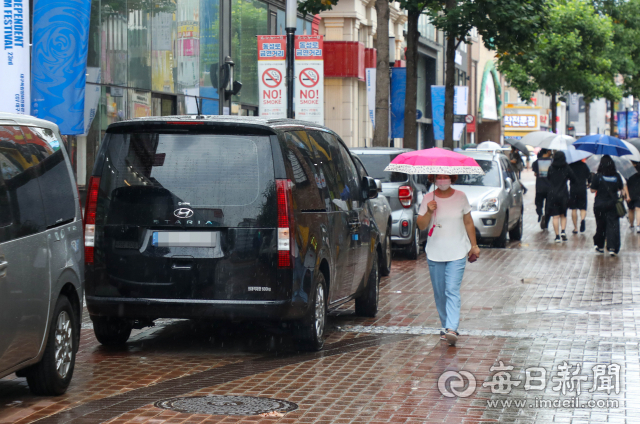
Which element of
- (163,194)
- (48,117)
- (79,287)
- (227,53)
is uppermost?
(227,53)

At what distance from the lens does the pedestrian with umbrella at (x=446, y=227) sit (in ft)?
28.6

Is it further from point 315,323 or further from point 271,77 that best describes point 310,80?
point 315,323

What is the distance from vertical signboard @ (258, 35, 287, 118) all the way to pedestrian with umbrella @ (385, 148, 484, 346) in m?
8.14

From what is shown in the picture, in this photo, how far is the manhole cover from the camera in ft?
20.2

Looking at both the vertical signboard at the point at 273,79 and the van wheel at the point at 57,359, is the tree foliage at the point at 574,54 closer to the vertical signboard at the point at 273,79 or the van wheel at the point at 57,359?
the vertical signboard at the point at 273,79

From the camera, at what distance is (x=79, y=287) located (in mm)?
7016

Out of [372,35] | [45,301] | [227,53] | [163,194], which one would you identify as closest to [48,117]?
[163,194]

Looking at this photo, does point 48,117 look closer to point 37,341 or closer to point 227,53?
point 37,341

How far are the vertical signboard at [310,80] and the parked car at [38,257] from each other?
1025 centimetres

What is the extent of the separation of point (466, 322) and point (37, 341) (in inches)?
196

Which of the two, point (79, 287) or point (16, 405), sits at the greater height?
point (79, 287)

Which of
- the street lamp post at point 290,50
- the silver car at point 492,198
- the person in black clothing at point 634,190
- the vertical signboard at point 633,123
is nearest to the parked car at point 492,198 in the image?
the silver car at point 492,198

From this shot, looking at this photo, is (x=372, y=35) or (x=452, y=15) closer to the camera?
(x=452, y=15)

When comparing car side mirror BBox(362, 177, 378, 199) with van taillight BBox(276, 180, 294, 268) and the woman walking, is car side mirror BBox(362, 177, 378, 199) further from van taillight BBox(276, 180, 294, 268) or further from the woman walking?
van taillight BBox(276, 180, 294, 268)
